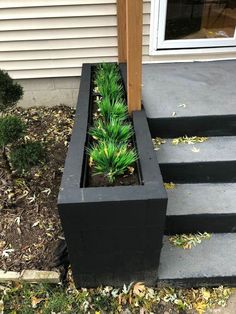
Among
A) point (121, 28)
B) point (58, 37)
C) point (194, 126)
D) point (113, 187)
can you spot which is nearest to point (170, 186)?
point (194, 126)

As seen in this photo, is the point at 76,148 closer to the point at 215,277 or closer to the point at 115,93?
the point at 115,93

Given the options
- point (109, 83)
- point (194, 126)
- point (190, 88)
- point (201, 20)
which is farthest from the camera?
point (201, 20)

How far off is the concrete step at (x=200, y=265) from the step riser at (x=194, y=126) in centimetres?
95

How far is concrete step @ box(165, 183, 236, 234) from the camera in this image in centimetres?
218

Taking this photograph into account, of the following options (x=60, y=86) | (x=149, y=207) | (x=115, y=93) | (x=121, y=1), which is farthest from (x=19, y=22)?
(x=149, y=207)

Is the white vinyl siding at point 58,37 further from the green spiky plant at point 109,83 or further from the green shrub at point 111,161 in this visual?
the green shrub at point 111,161

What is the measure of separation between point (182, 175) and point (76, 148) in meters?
0.90

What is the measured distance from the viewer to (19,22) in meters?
3.37

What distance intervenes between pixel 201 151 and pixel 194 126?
10.4 inches

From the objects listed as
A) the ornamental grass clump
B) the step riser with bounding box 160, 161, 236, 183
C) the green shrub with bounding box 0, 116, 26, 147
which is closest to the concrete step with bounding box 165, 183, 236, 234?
the step riser with bounding box 160, 161, 236, 183

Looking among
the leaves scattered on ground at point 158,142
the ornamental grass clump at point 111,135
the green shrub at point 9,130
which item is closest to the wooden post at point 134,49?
the ornamental grass clump at point 111,135

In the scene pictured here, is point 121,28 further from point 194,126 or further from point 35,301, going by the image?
point 35,301

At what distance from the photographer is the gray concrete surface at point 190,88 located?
2.70m

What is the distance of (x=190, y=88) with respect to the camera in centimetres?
312
